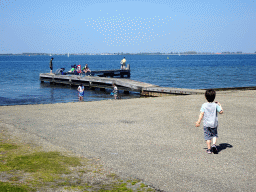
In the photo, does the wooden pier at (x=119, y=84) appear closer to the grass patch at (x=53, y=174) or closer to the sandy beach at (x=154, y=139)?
the sandy beach at (x=154, y=139)

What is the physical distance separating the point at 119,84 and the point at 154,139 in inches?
830

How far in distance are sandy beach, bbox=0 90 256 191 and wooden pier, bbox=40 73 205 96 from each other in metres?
7.30

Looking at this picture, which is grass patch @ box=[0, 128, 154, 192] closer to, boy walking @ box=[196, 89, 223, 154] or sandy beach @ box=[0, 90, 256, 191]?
sandy beach @ box=[0, 90, 256, 191]

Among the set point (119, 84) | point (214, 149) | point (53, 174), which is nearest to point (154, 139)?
point (214, 149)

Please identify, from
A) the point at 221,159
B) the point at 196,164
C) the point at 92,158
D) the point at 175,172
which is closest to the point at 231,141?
the point at 221,159

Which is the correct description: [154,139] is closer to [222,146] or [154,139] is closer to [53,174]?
[222,146]

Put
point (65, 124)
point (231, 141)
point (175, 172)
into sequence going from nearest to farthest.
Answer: point (175, 172) < point (231, 141) < point (65, 124)

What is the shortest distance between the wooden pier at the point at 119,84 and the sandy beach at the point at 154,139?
7.30 metres

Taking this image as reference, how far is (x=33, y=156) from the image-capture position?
21.9 feet

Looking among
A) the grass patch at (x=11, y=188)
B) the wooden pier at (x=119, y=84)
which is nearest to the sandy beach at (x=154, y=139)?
the grass patch at (x=11, y=188)

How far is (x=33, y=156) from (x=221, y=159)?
432 cm

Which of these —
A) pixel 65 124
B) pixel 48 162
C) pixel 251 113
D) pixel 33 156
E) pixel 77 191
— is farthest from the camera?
pixel 251 113

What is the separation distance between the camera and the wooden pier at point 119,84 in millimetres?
22406

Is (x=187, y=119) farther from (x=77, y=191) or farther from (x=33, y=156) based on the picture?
(x=77, y=191)
